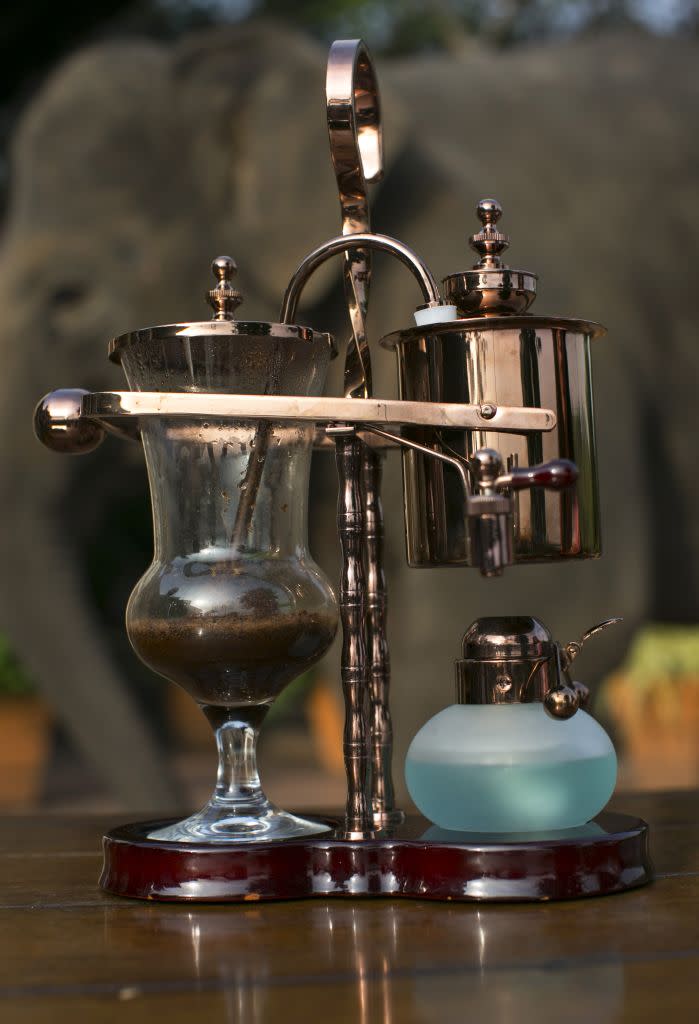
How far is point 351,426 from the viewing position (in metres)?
0.51

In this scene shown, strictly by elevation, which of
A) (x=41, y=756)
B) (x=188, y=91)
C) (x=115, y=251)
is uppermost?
(x=188, y=91)

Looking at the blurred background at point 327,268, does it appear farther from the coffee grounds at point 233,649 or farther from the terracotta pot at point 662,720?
the terracotta pot at point 662,720

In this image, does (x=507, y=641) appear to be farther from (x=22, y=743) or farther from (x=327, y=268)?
(x=22, y=743)

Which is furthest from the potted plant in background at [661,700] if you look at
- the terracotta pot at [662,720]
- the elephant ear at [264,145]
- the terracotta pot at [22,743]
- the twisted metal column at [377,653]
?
the twisted metal column at [377,653]

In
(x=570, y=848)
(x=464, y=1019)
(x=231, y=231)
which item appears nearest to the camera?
(x=464, y=1019)

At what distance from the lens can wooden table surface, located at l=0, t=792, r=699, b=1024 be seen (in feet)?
1.22

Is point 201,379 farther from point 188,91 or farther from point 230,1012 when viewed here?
point 188,91

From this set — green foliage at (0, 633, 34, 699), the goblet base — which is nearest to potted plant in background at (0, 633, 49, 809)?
green foliage at (0, 633, 34, 699)

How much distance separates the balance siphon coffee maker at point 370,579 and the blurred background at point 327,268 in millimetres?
1126

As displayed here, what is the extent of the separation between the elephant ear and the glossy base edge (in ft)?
4.41

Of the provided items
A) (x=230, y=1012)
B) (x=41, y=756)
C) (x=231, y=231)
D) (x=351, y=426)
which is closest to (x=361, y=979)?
(x=230, y=1012)

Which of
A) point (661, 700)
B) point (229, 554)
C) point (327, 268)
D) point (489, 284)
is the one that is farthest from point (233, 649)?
point (661, 700)

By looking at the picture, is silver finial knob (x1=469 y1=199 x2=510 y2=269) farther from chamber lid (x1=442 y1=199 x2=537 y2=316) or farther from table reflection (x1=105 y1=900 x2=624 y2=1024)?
table reflection (x1=105 y1=900 x2=624 y2=1024)

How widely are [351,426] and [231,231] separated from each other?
1.46m
